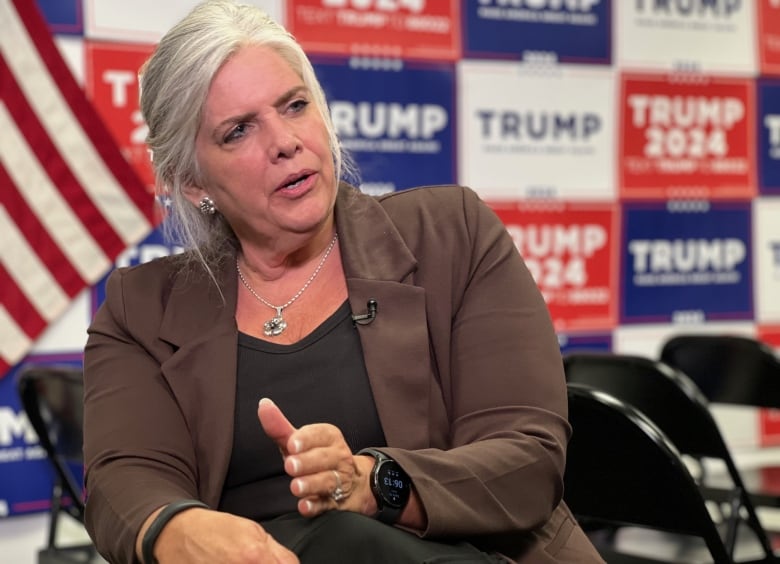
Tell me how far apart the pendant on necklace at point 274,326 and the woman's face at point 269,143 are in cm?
15

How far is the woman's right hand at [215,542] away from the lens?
4.75ft

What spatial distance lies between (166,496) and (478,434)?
19.2 inches

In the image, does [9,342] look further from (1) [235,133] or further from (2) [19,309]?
(1) [235,133]

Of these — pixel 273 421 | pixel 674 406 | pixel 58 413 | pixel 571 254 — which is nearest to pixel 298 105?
pixel 273 421

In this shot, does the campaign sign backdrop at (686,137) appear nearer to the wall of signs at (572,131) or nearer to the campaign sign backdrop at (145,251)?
the wall of signs at (572,131)

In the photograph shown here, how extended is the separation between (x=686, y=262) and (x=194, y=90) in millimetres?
3433

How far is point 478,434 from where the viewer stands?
1.75 meters

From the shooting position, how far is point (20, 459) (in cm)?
371

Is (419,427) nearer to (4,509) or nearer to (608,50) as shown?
(4,509)

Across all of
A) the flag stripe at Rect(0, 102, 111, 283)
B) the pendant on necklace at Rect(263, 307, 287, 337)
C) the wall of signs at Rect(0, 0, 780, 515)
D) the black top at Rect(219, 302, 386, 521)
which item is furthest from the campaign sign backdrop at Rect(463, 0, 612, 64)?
the black top at Rect(219, 302, 386, 521)

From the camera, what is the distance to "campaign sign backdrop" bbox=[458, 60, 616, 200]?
4.43m

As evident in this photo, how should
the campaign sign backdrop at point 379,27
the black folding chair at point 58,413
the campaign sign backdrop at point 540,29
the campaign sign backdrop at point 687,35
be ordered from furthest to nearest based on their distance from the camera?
the campaign sign backdrop at point 687,35, the campaign sign backdrop at point 540,29, the campaign sign backdrop at point 379,27, the black folding chair at point 58,413

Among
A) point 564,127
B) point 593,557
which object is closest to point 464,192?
point 593,557

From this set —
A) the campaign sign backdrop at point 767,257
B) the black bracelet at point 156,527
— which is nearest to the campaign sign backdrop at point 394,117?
the campaign sign backdrop at point 767,257
